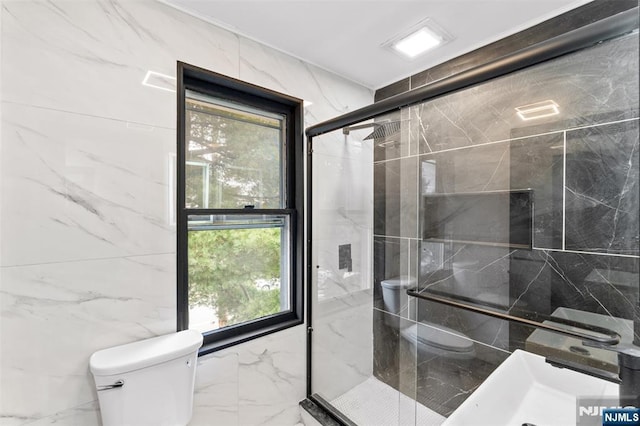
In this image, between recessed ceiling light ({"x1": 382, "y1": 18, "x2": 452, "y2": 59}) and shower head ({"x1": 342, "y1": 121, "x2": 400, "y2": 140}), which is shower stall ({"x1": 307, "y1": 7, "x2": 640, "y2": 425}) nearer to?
shower head ({"x1": 342, "y1": 121, "x2": 400, "y2": 140})

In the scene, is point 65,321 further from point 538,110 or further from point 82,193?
point 538,110

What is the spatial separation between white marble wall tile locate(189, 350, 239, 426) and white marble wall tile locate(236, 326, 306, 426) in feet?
0.13

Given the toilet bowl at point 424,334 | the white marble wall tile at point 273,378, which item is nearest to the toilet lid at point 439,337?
the toilet bowl at point 424,334

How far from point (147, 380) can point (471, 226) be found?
1.67 m

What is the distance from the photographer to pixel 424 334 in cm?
172

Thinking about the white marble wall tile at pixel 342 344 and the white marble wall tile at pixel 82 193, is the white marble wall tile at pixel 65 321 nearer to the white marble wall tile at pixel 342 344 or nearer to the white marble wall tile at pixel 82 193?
the white marble wall tile at pixel 82 193

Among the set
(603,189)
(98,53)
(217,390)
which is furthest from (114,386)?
(603,189)

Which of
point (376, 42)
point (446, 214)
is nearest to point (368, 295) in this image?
point (446, 214)

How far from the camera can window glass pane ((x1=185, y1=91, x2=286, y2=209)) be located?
1.53 metres

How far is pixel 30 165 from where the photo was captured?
1.05 m

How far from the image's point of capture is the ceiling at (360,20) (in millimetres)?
1366

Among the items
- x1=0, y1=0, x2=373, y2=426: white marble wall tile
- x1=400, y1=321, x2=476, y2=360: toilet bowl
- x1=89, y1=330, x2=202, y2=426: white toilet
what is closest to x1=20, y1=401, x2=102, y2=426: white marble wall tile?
x1=0, y1=0, x2=373, y2=426: white marble wall tile

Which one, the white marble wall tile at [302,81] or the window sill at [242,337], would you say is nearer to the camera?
the window sill at [242,337]

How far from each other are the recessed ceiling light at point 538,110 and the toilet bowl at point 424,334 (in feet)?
3.30
